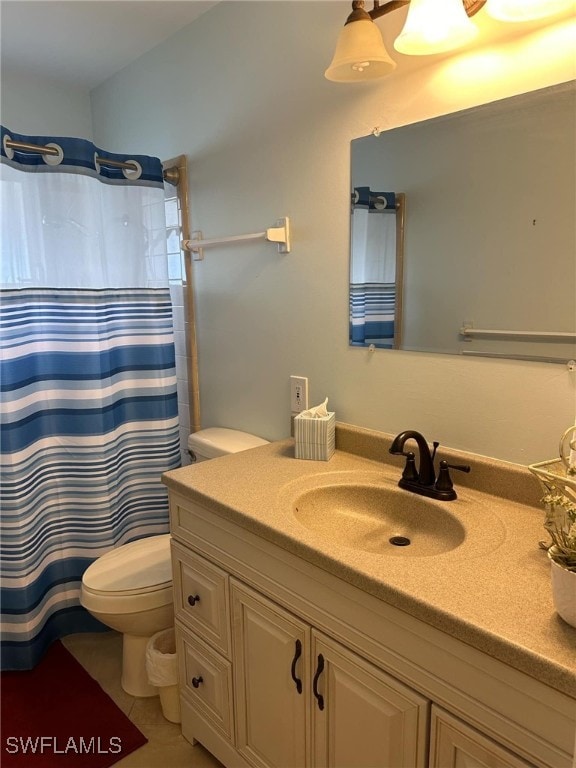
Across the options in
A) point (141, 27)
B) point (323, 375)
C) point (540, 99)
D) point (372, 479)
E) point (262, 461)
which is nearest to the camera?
point (540, 99)

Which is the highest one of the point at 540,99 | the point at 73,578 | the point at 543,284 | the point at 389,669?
the point at 540,99

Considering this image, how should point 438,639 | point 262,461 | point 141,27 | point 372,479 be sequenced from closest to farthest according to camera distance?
point 438,639, point 372,479, point 262,461, point 141,27

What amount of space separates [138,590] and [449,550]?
3.41 feet

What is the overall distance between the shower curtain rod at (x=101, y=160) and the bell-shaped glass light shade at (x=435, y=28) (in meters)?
1.18

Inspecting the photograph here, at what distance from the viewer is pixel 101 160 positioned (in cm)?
197

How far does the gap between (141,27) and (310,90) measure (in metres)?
0.88

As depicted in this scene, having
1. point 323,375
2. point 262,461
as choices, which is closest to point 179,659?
point 262,461

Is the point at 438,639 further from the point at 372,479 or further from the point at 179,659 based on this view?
the point at 179,659

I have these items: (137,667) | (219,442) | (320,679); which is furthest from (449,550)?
(137,667)

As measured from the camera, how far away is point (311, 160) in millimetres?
1692

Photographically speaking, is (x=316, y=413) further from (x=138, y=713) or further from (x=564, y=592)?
(x=138, y=713)

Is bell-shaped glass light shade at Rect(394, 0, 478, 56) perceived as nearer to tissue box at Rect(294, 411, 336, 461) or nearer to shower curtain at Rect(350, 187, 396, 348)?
shower curtain at Rect(350, 187, 396, 348)

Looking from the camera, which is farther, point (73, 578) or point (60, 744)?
point (73, 578)

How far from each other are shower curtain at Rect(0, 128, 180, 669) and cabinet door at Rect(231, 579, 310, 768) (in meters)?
1.01
